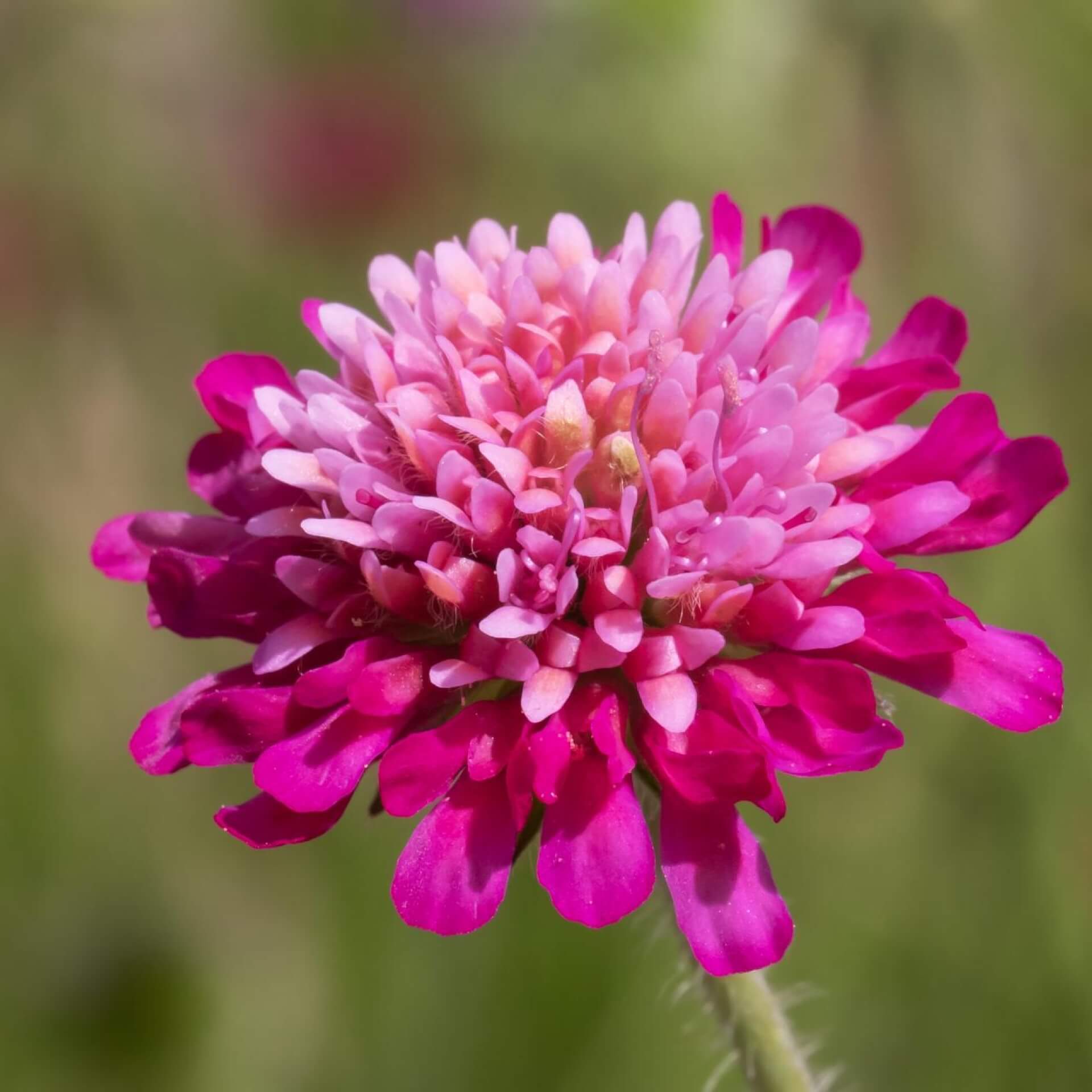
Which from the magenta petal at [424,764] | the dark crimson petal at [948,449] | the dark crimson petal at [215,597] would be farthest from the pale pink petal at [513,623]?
the dark crimson petal at [948,449]

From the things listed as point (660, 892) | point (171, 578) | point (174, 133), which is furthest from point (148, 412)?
point (660, 892)

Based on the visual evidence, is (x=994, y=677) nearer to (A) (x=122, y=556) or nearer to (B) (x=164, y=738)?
(B) (x=164, y=738)

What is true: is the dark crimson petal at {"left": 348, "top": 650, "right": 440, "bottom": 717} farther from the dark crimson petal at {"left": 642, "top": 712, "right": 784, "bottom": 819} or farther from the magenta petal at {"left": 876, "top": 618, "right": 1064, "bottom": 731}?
the magenta petal at {"left": 876, "top": 618, "right": 1064, "bottom": 731}

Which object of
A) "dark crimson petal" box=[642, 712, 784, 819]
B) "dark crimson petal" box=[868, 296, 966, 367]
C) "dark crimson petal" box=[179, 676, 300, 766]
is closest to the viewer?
"dark crimson petal" box=[642, 712, 784, 819]

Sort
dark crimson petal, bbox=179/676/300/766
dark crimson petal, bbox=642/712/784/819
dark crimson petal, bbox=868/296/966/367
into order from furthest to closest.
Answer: dark crimson petal, bbox=868/296/966/367 → dark crimson petal, bbox=179/676/300/766 → dark crimson petal, bbox=642/712/784/819

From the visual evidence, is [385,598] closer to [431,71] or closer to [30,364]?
[30,364]

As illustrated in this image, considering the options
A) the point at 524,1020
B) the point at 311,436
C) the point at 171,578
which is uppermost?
the point at 311,436

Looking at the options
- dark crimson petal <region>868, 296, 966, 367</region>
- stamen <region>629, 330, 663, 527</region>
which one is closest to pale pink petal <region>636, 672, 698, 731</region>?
stamen <region>629, 330, 663, 527</region>

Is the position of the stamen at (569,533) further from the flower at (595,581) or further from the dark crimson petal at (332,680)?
the dark crimson petal at (332,680)

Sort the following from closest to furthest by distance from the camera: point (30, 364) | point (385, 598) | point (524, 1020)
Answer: point (385, 598) < point (524, 1020) < point (30, 364)
